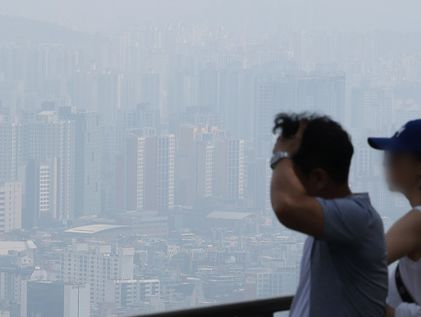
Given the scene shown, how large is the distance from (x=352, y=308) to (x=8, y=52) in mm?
10482

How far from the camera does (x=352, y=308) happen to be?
5.00ft


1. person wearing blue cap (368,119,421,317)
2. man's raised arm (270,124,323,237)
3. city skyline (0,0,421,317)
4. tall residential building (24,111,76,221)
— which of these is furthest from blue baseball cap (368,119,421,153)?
tall residential building (24,111,76,221)

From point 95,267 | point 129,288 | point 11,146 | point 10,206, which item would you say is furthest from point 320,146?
point 11,146

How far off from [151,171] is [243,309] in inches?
287

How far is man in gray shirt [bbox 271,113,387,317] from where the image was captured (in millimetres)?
1487

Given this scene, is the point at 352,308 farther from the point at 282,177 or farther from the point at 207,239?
the point at 207,239

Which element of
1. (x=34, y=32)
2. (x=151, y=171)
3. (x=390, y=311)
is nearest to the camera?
(x=390, y=311)

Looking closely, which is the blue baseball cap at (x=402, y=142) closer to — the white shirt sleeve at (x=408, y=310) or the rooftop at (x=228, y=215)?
the white shirt sleeve at (x=408, y=310)

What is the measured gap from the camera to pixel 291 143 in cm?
152

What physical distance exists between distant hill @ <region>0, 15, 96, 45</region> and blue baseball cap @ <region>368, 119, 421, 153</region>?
6894mm

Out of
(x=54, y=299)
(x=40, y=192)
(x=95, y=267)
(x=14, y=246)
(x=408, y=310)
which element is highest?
(x=408, y=310)

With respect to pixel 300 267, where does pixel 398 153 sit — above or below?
above

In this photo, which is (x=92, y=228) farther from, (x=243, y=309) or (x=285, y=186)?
(x=285, y=186)

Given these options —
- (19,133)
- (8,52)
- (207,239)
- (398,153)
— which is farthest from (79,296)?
(398,153)
